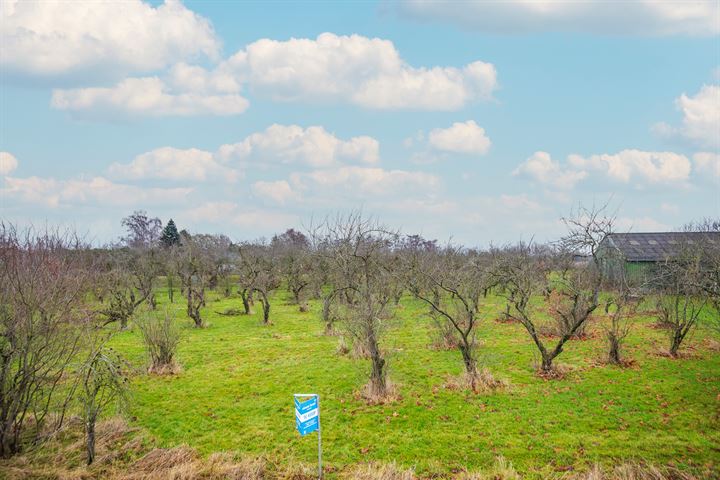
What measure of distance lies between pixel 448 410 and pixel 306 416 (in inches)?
182

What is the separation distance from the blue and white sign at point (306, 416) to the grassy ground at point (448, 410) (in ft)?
4.29

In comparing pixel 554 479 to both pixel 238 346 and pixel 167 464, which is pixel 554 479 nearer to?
pixel 167 464

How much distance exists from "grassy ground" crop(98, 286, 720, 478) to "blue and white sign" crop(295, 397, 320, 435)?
4.29ft

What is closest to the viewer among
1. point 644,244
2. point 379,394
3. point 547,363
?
point 379,394

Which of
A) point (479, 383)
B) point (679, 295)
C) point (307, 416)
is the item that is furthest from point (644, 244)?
point (307, 416)

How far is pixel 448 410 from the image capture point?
452 inches

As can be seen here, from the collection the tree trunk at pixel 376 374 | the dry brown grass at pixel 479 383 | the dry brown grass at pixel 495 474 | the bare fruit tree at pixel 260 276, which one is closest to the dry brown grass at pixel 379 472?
the dry brown grass at pixel 495 474

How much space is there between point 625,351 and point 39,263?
754 inches

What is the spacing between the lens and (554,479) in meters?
8.22

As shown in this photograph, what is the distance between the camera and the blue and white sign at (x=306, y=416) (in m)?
8.28

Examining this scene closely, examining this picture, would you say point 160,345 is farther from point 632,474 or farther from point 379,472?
point 632,474

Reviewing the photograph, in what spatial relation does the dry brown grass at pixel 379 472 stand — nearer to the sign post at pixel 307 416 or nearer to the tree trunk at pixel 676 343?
the sign post at pixel 307 416

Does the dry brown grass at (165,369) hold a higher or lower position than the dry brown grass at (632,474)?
higher

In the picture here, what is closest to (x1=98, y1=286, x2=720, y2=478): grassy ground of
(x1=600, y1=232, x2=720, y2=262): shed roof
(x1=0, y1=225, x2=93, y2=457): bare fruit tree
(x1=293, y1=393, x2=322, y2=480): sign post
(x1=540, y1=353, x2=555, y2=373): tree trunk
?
(x1=540, y1=353, x2=555, y2=373): tree trunk
